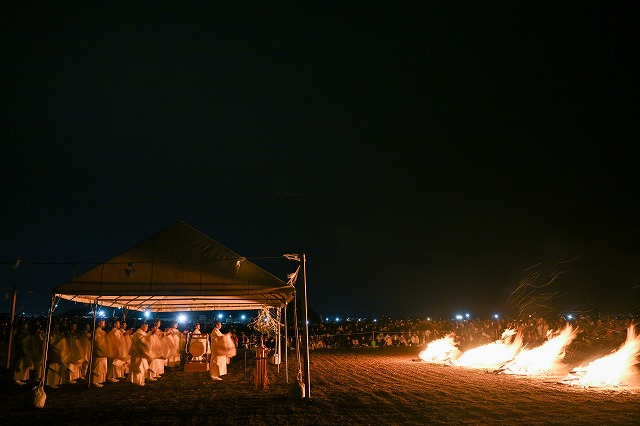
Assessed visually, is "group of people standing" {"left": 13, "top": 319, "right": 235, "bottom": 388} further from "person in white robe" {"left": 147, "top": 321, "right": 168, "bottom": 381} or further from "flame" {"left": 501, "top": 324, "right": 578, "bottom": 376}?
"flame" {"left": 501, "top": 324, "right": 578, "bottom": 376}

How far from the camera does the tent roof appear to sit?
11.9m

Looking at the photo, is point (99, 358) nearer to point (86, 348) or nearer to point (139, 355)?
point (86, 348)

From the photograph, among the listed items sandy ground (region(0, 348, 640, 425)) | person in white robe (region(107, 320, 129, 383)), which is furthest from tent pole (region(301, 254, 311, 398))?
person in white robe (region(107, 320, 129, 383))

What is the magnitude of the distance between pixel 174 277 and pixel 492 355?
12.4 metres

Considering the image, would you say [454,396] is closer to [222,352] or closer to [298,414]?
[298,414]

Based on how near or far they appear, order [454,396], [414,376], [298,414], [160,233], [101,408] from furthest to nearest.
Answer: [414,376] → [160,233] → [454,396] → [101,408] → [298,414]

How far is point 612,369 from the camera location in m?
11.9

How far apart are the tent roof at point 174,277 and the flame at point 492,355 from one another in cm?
915

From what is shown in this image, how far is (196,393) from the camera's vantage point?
11.8 m

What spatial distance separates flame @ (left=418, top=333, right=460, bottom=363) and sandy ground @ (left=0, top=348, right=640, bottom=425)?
4982 mm

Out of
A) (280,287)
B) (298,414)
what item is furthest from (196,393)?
(298,414)

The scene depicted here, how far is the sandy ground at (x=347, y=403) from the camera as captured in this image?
8.23 meters

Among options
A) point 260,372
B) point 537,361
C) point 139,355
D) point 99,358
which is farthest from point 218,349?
point 537,361

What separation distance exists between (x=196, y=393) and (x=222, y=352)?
294 cm
